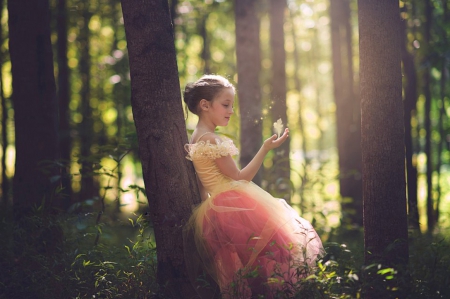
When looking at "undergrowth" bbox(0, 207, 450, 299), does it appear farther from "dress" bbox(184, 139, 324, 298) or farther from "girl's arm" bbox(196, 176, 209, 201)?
"girl's arm" bbox(196, 176, 209, 201)

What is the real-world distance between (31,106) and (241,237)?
11.9 feet

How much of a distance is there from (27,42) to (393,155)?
4831 millimetres

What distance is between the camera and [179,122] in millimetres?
4996

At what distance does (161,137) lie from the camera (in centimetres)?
491

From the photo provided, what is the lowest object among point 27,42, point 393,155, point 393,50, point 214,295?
point 214,295

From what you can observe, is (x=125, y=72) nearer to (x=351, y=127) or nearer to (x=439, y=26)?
(x=351, y=127)

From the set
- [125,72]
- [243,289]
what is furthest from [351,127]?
[243,289]

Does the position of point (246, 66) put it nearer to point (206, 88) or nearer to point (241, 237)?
point (206, 88)

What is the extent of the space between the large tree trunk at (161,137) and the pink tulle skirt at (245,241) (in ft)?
0.60

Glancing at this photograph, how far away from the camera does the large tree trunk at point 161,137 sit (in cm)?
491

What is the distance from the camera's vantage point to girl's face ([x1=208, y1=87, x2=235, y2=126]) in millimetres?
5172

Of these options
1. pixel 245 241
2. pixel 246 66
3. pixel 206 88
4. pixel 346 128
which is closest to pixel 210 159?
pixel 206 88

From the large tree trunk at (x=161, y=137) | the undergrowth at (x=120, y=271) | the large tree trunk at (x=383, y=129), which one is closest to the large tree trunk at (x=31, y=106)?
the undergrowth at (x=120, y=271)

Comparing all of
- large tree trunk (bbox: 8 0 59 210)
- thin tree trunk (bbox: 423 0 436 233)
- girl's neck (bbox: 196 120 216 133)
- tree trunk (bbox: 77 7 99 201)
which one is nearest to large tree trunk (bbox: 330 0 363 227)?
thin tree trunk (bbox: 423 0 436 233)
